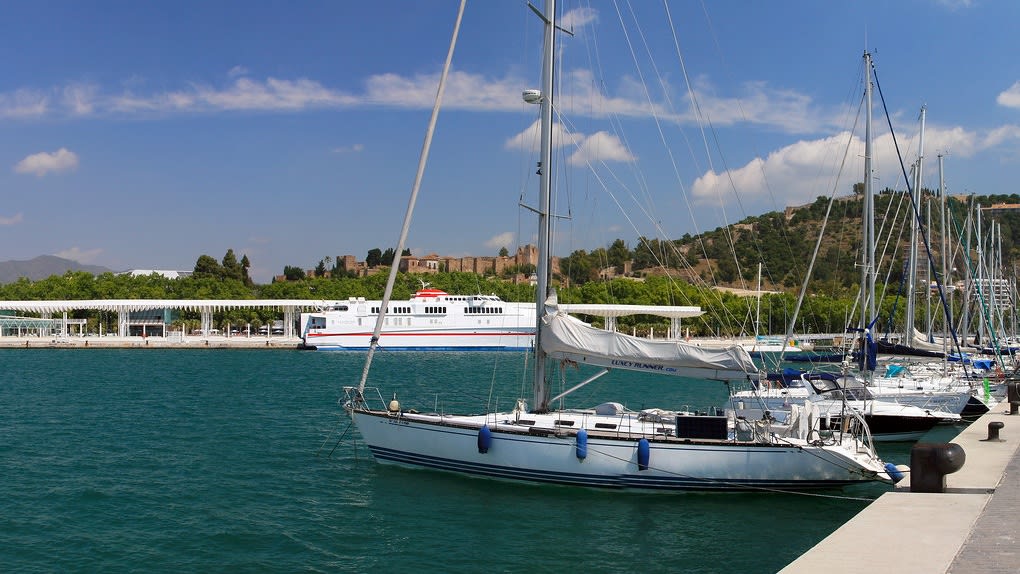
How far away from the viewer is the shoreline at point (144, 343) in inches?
3531

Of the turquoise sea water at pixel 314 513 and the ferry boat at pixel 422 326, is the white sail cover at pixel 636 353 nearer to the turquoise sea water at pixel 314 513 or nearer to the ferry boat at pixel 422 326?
the turquoise sea water at pixel 314 513

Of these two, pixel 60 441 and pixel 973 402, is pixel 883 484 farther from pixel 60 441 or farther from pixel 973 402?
pixel 60 441

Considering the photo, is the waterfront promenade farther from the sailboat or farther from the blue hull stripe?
the blue hull stripe

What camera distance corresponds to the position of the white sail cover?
1941 centimetres

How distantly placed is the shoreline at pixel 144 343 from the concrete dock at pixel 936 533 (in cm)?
8526

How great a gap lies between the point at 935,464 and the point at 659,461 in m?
6.31

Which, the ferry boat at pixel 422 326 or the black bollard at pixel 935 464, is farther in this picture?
the ferry boat at pixel 422 326

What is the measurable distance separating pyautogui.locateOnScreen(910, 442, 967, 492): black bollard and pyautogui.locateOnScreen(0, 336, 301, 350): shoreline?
84.9 m

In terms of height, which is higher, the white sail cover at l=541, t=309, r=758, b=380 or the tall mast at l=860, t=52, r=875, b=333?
the tall mast at l=860, t=52, r=875, b=333

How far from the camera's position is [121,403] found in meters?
36.8

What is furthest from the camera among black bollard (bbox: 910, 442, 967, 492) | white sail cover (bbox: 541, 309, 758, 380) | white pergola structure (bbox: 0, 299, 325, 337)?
white pergola structure (bbox: 0, 299, 325, 337)

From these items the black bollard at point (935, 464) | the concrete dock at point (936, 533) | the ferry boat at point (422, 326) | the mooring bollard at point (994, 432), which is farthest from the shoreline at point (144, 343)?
the concrete dock at point (936, 533)

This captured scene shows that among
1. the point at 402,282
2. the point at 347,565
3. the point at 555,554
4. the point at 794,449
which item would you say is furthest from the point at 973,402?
the point at 402,282

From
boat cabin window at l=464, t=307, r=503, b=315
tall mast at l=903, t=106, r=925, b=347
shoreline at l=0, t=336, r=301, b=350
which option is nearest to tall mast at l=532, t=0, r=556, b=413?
tall mast at l=903, t=106, r=925, b=347
